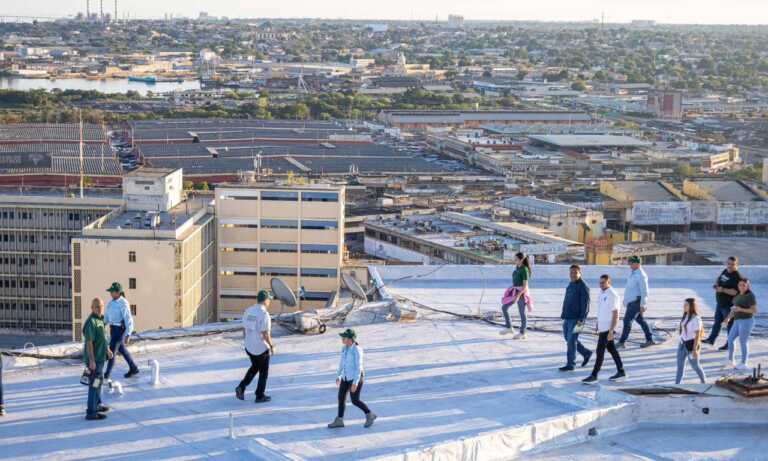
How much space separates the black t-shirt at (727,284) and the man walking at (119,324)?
2.39 m

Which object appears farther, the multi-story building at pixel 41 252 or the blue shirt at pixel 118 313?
the multi-story building at pixel 41 252

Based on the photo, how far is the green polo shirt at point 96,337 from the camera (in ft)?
13.9

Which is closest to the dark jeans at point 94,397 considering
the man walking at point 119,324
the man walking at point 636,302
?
the man walking at point 119,324

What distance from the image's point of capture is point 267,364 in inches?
173

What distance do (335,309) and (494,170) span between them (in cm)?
2722

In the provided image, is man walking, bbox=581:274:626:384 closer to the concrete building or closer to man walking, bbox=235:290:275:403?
man walking, bbox=235:290:275:403

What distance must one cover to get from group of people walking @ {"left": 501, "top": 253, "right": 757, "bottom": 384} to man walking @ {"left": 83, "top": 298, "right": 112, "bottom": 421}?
5.50ft

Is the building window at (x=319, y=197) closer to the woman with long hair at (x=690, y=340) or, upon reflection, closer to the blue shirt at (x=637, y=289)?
the blue shirt at (x=637, y=289)

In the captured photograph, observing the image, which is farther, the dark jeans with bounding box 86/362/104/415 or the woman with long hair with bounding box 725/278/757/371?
the woman with long hair with bounding box 725/278/757/371

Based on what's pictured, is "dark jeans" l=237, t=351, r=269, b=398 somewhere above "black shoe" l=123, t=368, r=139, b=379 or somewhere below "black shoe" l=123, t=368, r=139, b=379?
above

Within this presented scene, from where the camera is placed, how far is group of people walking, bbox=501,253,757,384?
15.4 ft

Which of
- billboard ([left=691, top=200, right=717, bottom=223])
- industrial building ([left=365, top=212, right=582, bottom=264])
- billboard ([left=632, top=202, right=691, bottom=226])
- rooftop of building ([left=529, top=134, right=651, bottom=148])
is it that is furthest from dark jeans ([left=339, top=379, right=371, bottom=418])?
rooftop of building ([left=529, top=134, right=651, bottom=148])

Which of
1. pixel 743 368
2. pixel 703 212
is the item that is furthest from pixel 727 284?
pixel 703 212

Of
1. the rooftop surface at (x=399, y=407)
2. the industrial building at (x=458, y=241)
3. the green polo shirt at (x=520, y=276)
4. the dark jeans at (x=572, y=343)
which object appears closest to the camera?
the rooftop surface at (x=399, y=407)
